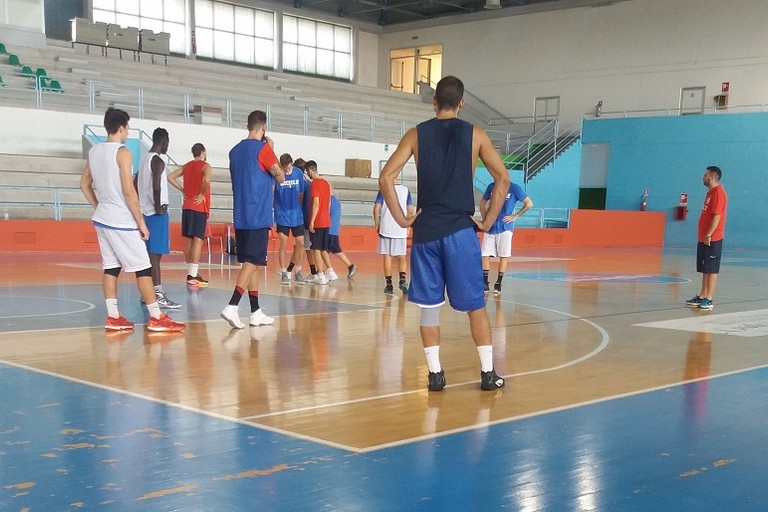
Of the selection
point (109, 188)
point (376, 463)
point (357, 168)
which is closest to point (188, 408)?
point (376, 463)

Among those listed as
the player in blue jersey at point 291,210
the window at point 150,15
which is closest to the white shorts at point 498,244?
the player in blue jersey at point 291,210

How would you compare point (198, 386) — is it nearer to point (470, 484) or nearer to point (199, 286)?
point (470, 484)

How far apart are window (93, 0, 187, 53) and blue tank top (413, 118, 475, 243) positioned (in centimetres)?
3209

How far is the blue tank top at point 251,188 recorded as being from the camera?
334 inches

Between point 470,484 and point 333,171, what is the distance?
25.1 meters

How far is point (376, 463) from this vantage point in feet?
13.7

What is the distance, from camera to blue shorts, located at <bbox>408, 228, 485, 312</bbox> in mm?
5699

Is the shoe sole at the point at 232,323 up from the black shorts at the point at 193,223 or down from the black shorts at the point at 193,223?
down

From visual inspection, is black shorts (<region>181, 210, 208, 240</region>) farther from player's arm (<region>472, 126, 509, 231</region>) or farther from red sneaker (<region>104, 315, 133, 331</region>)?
player's arm (<region>472, 126, 509, 231</region>)

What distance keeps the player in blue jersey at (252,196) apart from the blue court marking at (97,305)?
107 centimetres

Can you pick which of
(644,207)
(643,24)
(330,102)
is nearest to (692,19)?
(643,24)

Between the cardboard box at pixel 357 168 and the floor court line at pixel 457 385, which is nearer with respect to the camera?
the floor court line at pixel 457 385

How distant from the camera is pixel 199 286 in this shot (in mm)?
12500

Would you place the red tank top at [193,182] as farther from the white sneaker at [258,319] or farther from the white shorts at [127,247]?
the white shorts at [127,247]
